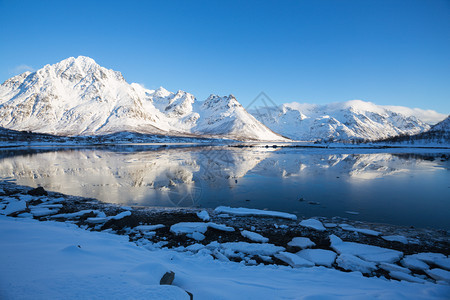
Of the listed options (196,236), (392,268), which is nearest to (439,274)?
(392,268)

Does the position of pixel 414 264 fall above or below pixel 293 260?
below

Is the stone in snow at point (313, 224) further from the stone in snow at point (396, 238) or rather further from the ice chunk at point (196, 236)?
the ice chunk at point (196, 236)

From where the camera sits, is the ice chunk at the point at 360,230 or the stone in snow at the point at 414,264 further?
the ice chunk at the point at 360,230

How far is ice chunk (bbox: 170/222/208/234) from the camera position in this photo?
352 inches

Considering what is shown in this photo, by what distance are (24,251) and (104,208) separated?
26.0 ft

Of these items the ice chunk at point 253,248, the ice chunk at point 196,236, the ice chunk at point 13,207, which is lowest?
the ice chunk at point 196,236

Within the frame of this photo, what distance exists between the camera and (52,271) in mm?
3840

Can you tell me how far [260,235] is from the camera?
8648 millimetres

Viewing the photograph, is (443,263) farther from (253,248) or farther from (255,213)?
(255,213)

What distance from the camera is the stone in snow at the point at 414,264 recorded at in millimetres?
6488

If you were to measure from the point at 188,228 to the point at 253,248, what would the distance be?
9.98ft

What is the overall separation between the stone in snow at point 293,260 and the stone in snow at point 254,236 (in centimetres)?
116

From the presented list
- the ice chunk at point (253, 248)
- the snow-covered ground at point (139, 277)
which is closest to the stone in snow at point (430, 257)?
the snow-covered ground at point (139, 277)

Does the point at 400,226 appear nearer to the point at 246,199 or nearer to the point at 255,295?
the point at 246,199
